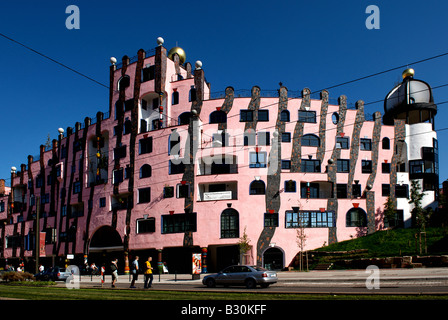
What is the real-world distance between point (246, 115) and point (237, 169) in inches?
252

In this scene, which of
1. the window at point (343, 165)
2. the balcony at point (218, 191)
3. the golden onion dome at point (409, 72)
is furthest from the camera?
the golden onion dome at point (409, 72)

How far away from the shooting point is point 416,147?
53.7 meters

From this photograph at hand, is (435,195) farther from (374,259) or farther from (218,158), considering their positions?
(218,158)

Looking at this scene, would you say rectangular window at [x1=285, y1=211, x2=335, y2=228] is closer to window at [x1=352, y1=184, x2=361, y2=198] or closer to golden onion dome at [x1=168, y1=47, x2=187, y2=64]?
window at [x1=352, y1=184, x2=361, y2=198]

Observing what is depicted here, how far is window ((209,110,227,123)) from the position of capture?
5088cm

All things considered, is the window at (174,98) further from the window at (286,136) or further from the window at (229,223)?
the window at (229,223)

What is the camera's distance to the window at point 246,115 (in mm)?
50594

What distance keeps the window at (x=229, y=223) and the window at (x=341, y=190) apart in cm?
1219

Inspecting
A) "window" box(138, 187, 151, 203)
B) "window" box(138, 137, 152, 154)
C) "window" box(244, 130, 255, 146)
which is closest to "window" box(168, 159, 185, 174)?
"window" box(138, 187, 151, 203)

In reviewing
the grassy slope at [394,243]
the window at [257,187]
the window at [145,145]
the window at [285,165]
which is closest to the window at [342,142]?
the window at [285,165]

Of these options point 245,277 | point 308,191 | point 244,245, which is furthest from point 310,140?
point 245,277

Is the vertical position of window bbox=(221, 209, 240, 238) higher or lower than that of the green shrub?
higher

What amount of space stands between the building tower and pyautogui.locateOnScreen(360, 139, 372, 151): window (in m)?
3.57

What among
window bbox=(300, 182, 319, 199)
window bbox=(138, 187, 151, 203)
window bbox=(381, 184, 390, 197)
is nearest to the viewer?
window bbox=(300, 182, 319, 199)
